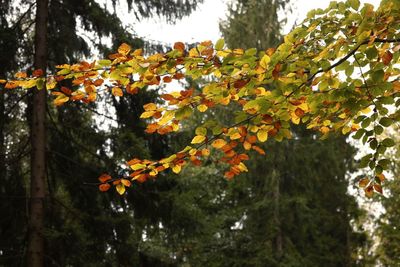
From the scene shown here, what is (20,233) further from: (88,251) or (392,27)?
(392,27)

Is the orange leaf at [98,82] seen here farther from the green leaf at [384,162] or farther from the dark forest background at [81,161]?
the dark forest background at [81,161]

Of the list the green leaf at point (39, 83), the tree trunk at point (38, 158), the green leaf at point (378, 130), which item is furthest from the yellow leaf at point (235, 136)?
the tree trunk at point (38, 158)

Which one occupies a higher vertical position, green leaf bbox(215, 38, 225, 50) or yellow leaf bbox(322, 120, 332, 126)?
green leaf bbox(215, 38, 225, 50)

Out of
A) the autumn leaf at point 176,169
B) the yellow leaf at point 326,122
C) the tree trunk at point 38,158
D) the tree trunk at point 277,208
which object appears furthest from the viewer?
the tree trunk at point 277,208

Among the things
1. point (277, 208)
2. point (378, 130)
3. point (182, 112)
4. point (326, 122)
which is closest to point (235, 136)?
point (182, 112)

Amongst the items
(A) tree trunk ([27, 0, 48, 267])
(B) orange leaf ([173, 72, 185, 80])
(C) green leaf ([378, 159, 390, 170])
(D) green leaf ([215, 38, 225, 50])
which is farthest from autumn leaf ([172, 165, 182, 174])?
(A) tree trunk ([27, 0, 48, 267])

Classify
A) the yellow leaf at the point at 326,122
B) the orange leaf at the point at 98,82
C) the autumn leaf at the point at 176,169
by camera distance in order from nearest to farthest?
the orange leaf at the point at 98,82, the autumn leaf at the point at 176,169, the yellow leaf at the point at 326,122

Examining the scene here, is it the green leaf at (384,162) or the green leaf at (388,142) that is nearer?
the green leaf at (388,142)

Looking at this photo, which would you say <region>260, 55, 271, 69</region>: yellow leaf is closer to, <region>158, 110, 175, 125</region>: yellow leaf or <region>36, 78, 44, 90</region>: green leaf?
<region>158, 110, 175, 125</region>: yellow leaf

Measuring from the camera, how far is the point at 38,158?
19.5ft

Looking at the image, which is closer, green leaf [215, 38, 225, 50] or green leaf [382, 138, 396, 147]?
green leaf [215, 38, 225, 50]

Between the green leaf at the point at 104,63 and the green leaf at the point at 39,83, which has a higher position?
the green leaf at the point at 39,83

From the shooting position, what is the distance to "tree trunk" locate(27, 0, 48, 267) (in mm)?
5488

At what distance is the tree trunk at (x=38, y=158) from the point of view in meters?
5.49
